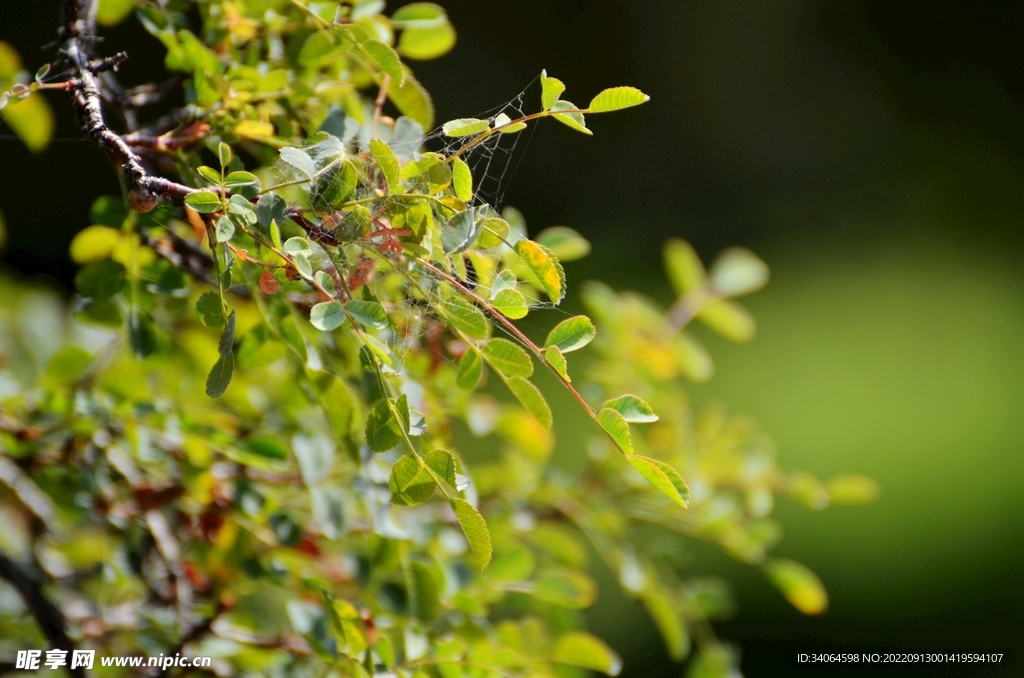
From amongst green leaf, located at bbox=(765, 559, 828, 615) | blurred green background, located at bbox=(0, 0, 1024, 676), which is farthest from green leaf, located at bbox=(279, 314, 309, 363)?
blurred green background, located at bbox=(0, 0, 1024, 676)

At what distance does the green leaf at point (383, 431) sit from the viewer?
417mm

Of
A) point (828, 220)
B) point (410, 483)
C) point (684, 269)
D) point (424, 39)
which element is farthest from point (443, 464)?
point (828, 220)

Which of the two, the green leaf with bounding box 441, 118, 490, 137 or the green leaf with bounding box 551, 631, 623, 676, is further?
the green leaf with bounding box 551, 631, 623, 676

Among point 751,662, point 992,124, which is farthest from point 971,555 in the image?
point 992,124

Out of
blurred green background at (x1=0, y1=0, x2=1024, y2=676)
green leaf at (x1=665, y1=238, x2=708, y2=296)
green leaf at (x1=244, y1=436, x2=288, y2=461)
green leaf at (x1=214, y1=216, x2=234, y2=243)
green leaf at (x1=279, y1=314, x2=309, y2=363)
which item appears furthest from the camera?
blurred green background at (x1=0, y1=0, x2=1024, y2=676)

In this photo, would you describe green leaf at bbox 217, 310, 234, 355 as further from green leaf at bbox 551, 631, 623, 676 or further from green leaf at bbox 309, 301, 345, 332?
green leaf at bbox 551, 631, 623, 676

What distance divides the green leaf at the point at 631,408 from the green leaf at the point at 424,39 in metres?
0.32

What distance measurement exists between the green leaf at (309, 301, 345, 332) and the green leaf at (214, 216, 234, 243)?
0.05m

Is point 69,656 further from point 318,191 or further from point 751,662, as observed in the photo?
point 751,662

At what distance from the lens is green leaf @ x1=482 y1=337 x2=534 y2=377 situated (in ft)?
1.46

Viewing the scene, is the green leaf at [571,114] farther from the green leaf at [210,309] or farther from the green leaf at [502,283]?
the green leaf at [210,309]

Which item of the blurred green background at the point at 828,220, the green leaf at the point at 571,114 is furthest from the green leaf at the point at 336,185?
the blurred green background at the point at 828,220

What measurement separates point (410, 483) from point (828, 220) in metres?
2.69

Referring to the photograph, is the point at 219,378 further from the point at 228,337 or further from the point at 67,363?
the point at 67,363
